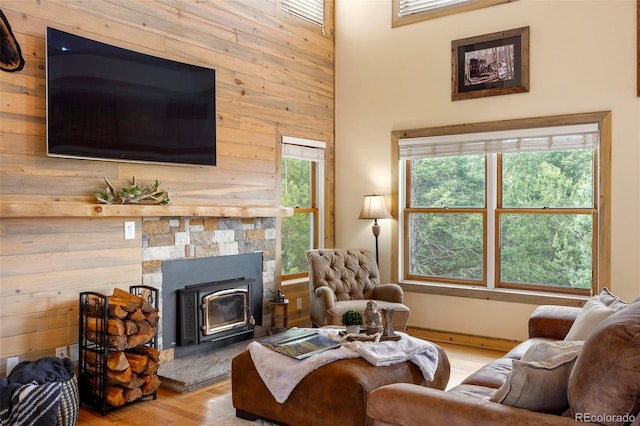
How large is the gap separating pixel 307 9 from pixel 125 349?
4011 mm

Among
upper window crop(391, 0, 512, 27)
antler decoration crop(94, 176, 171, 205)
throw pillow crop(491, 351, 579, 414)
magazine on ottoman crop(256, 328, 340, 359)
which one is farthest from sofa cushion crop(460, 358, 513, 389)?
upper window crop(391, 0, 512, 27)

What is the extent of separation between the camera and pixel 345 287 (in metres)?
5.26

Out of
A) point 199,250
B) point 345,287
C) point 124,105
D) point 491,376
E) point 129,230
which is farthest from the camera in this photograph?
point 345,287

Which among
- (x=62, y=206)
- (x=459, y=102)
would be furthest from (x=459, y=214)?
(x=62, y=206)

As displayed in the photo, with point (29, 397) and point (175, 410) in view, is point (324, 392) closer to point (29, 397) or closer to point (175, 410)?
point (175, 410)

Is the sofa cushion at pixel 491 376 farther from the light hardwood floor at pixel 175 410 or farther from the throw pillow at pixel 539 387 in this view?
the light hardwood floor at pixel 175 410

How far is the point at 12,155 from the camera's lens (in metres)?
3.48

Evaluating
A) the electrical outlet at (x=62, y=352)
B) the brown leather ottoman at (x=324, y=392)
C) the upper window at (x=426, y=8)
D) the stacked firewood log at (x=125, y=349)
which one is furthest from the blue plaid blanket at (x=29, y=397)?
the upper window at (x=426, y=8)

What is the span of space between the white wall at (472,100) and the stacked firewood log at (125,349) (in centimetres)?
290

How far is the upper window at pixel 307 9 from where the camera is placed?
18.5 feet

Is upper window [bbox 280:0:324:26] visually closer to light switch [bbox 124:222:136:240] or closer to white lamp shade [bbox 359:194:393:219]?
white lamp shade [bbox 359:194:393:219]

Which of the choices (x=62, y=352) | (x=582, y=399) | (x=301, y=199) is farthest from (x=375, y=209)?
(x=582, y=399)

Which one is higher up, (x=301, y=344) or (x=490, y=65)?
(x=490, y=65)

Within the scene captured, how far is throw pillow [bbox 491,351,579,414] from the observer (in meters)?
1.95
